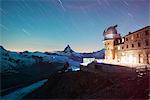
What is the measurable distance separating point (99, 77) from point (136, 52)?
48.3 ft

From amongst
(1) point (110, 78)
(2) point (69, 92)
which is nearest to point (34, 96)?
(2) point (69, 92)

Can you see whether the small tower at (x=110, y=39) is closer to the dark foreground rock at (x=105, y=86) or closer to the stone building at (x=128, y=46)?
the stone building at (x=128, y=46)

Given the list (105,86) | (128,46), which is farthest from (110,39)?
(105,86)

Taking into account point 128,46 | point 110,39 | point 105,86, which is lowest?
point 105,86

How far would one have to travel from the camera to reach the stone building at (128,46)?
37312mm

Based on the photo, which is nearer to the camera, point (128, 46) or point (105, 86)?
point (105, 86)

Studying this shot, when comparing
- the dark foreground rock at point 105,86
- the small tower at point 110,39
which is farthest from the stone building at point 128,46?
the dark foreground rock at point 105,86

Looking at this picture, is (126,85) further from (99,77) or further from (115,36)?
(115,36)

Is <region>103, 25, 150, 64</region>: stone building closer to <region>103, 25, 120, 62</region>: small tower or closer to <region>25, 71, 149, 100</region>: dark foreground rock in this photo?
<region>103, 25, 120, 62</region>: small tower

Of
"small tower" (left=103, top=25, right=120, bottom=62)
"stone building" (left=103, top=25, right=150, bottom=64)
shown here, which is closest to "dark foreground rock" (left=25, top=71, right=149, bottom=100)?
"stone building" (left=103, top=25, right=150, bottom=64)

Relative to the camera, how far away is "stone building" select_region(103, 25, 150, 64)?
37312mm

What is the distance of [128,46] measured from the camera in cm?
4372

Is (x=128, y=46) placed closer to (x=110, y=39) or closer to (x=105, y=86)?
(x=110, y=39)

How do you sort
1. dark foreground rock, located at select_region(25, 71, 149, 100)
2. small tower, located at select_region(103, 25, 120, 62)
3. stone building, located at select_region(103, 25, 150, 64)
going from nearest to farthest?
dark foreground rock, located at select_region(25, 71, 149, 100)
stone building, located at select_region(103, 25, 150, 64)
small tower, located at select_region(103, 25, 120, 62)
